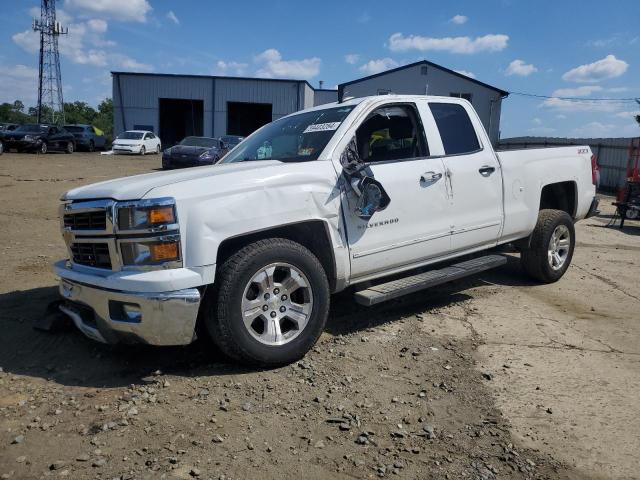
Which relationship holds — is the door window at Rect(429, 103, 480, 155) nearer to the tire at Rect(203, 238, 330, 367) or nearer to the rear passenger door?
the rear passenger door

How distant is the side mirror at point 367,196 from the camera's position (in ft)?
13.7

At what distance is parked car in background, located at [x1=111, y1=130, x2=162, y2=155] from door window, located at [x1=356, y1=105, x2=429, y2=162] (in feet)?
99.2

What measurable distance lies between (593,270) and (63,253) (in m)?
6.99

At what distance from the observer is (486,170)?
5.29m

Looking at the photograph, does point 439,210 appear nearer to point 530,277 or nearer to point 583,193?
point 530,277

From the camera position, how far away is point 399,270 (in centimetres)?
468

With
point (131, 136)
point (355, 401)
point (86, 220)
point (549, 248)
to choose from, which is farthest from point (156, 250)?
point (131, 136)

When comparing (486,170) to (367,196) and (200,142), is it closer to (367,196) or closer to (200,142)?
(367,196)

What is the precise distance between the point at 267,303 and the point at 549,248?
379cm

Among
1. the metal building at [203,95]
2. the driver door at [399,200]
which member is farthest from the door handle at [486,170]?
the metal building at [203,95]

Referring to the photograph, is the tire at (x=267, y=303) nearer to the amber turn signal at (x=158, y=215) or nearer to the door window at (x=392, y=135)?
the amber turn signal at (x=158, y=215)

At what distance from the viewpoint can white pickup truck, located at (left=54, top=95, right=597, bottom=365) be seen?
345 cm

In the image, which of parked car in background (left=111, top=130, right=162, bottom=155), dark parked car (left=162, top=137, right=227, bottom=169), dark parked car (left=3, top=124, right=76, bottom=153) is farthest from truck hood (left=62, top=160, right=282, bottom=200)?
parked car in background (left=111, top=130, right=162, bottom=155)

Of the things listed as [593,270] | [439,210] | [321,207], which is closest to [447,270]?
[439,210]
